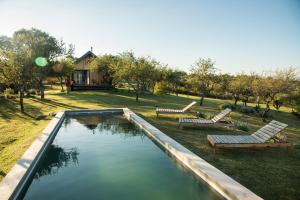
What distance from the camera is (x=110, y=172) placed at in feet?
24.8

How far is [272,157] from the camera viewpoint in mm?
8844

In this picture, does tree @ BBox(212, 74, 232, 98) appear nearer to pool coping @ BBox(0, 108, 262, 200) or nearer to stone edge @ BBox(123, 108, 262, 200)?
stone edge @ BBox(123, 108, 262, 200)

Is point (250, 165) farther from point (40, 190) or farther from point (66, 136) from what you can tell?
point (66, 136)

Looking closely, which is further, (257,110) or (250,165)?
(257,110)

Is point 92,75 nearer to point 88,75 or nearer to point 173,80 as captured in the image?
point 88,75

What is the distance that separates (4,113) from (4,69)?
300cm

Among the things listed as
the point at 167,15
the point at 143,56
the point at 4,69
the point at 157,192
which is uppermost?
the point at 167,15

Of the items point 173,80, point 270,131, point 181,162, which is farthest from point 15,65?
point 173,80

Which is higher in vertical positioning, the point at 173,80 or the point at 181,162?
the point at 173,80

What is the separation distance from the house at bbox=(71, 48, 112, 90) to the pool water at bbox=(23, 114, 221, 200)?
2439 cm

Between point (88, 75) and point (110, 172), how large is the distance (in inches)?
1210

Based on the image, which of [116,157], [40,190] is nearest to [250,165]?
[116,157]

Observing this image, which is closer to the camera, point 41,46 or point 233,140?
point 233,140

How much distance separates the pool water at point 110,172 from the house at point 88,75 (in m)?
24.4
